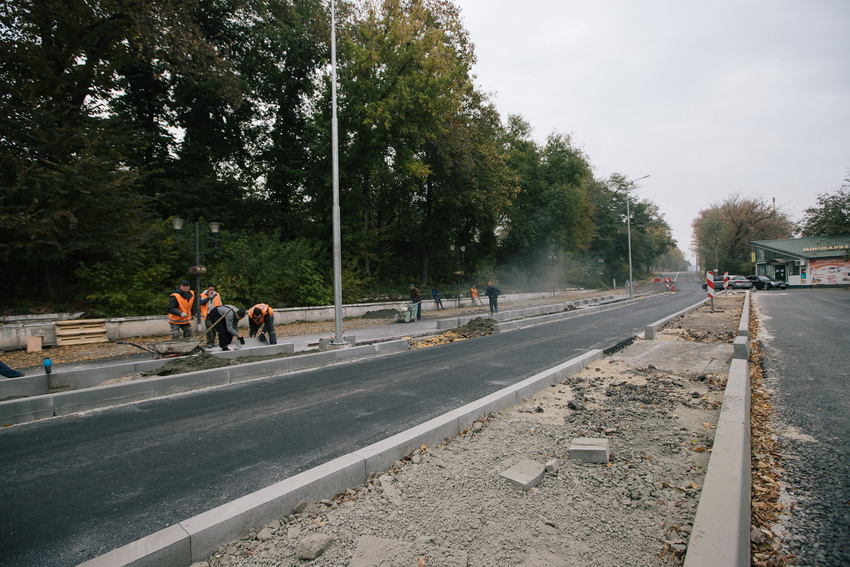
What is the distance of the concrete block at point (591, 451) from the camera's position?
3506 mm

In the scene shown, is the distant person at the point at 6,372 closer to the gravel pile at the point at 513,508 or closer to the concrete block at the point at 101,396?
the concrete block at the point at 101,396

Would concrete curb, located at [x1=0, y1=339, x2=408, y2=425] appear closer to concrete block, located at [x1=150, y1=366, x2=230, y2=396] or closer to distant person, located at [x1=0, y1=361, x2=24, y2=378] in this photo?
concrete block, located at [x1=150, y1=366, x2=230, y2=396]

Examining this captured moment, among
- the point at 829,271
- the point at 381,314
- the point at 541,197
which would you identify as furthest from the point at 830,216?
the point at 381,314

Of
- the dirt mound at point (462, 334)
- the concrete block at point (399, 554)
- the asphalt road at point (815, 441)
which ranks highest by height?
the concrete block at point (399, 554)

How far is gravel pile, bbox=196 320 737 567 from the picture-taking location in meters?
Result: 2.38

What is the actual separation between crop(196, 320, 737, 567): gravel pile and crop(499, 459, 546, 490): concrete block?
0.15ft

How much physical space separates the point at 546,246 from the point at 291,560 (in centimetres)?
4235

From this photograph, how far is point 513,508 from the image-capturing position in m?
2.83

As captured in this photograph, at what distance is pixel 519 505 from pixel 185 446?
355 centimetres

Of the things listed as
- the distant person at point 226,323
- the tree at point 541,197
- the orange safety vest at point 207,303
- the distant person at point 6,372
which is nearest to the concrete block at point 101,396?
the distant person at point 6,372

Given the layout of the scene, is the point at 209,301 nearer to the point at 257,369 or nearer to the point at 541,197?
the point at 257,369

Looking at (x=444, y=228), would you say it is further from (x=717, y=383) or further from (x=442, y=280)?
(x=717, y=383)

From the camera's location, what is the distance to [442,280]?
32.5m

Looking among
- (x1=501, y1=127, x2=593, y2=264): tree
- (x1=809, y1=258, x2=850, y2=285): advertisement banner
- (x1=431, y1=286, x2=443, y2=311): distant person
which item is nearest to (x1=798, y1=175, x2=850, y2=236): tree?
(x1=809, y1=258, x2=850, y2=285): advertisement banner
